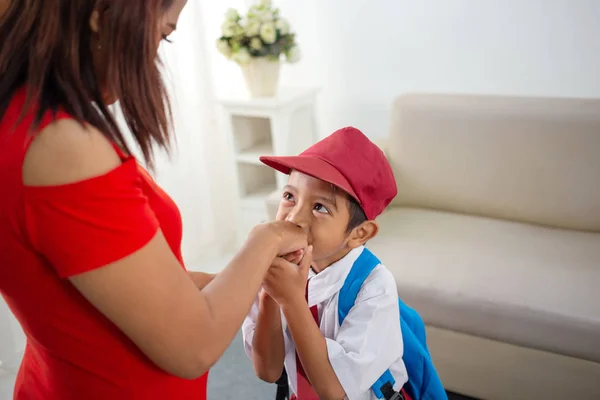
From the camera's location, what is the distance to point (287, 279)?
1130 millimetres

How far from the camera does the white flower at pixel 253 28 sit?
2836mm

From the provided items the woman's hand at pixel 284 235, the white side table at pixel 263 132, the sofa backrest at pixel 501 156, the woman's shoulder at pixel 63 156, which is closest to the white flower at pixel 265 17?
the white side table at pixel 263 132

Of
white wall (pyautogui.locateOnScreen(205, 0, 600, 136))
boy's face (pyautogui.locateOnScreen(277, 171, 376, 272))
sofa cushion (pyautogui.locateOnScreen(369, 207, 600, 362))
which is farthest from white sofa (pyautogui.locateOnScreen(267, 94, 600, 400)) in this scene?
boy's face (pyautogui.locateOnScreen(277, 171, 376, 272))

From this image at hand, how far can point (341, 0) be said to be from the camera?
10.5ft

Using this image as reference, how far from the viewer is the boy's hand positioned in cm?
112

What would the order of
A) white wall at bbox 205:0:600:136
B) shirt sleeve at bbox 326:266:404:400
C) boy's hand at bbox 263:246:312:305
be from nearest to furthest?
1. boy's hand at bbox 263:246:312:305
2. shirt sleeve at bbox 326:266:404:400
3. white wall at bbox 205:0:600:136

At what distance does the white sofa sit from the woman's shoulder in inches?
60.9

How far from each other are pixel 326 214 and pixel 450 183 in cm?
141

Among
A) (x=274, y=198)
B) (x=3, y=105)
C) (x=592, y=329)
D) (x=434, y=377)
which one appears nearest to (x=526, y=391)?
(x=592, y=329)

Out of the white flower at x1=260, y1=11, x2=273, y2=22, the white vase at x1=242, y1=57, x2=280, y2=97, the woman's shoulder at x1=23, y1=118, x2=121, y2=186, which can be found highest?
the woman's shoulder at x1=23, y1=118, x2=121, y2=186

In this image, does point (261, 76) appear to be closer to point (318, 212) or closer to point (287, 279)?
point (318, 212)

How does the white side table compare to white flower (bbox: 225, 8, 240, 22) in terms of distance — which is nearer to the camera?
white flower (bbox: 225, 8, 240, 22)

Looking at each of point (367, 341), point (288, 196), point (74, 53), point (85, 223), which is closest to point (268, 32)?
point (288, 196)

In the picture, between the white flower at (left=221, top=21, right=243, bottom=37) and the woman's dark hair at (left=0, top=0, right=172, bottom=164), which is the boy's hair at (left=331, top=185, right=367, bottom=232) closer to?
the woman's dark hair at (left=0, top=0, right=172, bottom=164)
